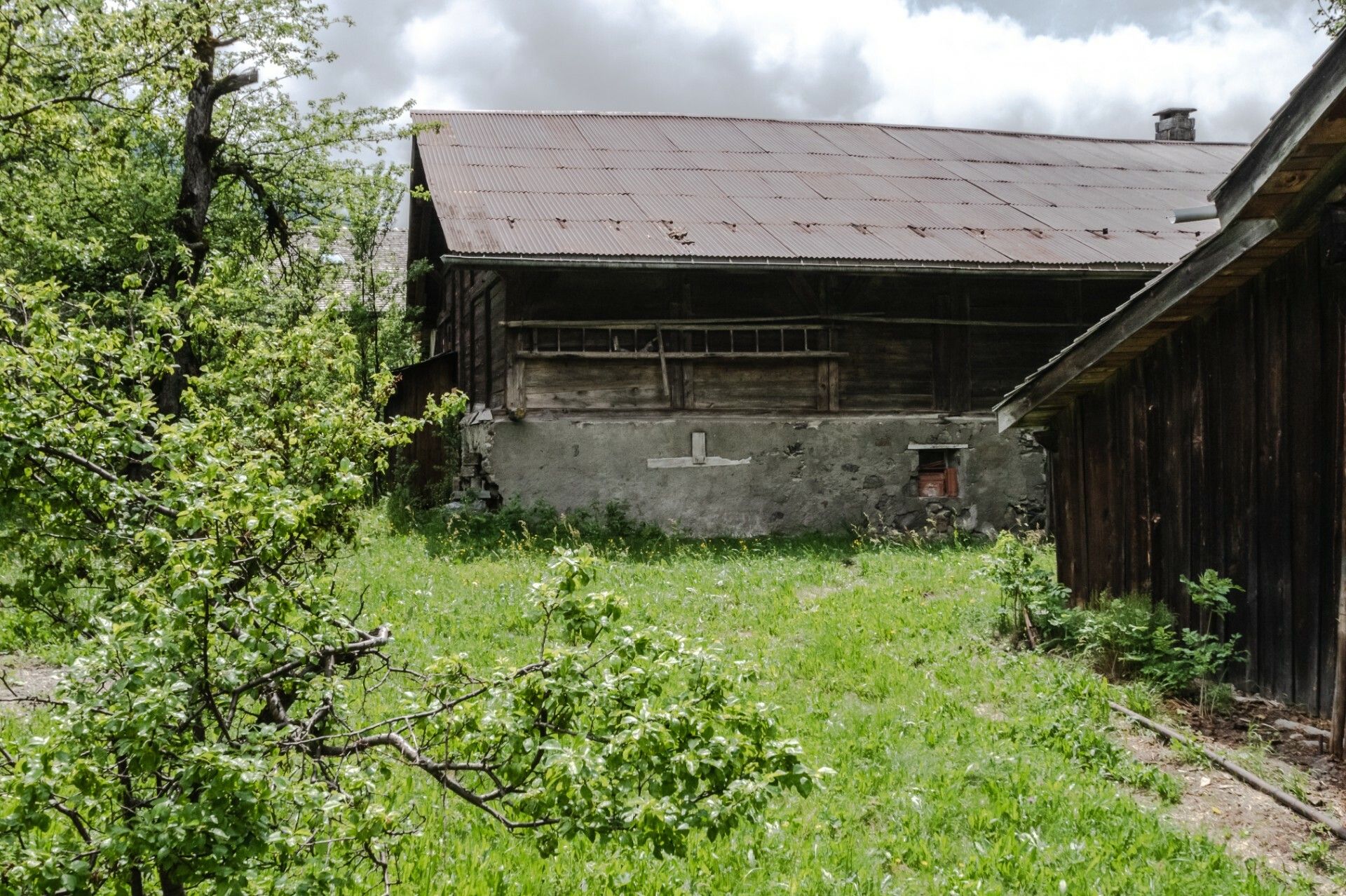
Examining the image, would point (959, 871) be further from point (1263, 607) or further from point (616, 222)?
point (616, 222)

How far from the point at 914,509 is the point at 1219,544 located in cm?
694

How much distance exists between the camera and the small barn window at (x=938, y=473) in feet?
45.1

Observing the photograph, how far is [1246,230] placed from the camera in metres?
5.84

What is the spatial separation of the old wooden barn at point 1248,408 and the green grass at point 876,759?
1094 millimetres

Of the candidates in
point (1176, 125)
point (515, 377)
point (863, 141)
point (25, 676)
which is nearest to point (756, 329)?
point (515, 377)

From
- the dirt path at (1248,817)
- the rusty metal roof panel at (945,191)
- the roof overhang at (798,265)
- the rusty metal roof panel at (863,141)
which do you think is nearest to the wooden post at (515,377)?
the roof overhang at (798,265)

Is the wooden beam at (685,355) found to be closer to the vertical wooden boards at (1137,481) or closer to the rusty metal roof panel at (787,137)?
the rusty metal roof panel at (787,137)

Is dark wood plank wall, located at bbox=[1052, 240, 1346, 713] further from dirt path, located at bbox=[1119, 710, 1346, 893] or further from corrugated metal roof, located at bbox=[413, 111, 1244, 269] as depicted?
corrugated metal roof, located at bbox=[413, 111, 1244, 269]

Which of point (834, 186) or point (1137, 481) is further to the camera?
point (834, 186)

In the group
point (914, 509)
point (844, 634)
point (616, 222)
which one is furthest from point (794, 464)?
point (844, 634)

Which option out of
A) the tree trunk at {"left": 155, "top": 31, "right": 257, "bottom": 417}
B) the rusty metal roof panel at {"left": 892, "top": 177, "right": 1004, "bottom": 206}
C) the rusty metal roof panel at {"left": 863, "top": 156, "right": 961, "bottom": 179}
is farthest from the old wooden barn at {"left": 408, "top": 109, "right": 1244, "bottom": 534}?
the tree trunk at {"left": 155, "top": 31, "right": 257, "bottom": 417}

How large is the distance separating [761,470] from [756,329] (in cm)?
180

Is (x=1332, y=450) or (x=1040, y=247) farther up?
(x=1040, y=247)

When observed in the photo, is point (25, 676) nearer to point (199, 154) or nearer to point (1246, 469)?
Answer: point (1246, 469)
